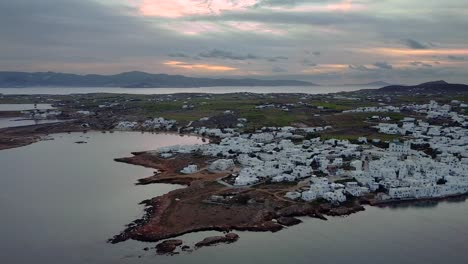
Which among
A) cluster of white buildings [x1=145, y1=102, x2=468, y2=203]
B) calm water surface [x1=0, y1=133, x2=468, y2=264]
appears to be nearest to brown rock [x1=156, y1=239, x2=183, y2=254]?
calm water surface [x1=0, y1=133, x2=468, y2=264]

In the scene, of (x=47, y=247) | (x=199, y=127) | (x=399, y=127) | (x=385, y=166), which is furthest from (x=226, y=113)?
(x=47, y=247)

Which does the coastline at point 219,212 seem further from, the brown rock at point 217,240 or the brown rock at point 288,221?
the brown rock at point 217,240

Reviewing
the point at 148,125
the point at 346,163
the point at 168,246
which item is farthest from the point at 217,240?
the point at 148,125

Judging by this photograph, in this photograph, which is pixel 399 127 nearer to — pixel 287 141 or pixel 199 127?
pixel 287 141

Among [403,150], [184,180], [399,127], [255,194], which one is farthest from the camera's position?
[399,127]

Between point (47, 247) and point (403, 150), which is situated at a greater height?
point (403, 150)

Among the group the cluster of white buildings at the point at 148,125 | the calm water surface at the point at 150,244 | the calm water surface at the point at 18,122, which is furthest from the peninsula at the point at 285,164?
the calm water surface at the point at 18,122

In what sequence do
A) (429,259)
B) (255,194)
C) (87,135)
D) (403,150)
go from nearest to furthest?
(429,259), (255,194), (403,150), (87,135)

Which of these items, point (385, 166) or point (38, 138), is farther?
point (38, 138)
